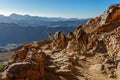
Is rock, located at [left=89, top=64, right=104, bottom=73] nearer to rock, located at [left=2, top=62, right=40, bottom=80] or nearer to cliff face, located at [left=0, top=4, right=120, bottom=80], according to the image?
cliff face, located at [left=0, top=4, right=120, bottom=80]

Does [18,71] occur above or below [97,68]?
above

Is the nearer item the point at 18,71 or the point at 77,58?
the point at 18,71

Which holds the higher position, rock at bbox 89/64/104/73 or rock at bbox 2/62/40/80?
rock at bbox 2/62/40/80

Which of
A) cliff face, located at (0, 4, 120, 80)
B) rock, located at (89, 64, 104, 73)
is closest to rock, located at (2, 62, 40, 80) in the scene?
cliff face, located at (0, 4, 120, 80)

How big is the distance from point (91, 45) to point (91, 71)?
34.7 ft

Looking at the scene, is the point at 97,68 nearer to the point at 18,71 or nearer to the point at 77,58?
the point at 77,58

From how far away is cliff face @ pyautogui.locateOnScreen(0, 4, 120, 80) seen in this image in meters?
17.7

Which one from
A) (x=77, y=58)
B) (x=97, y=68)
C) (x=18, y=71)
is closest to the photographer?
(x=18, y=71)

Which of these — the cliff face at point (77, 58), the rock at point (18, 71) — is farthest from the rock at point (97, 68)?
the rock at point (18, 71)

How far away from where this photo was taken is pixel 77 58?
99.7 ft

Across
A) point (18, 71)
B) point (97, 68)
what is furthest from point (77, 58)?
point (18, 71)

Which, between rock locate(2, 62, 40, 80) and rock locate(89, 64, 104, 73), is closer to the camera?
rock locate(2, 62, 40, 80)

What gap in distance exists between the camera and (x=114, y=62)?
27672 millimetres

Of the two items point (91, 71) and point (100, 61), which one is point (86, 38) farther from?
point (91, 71)
